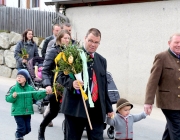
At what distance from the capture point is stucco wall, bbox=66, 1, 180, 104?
1218 cm

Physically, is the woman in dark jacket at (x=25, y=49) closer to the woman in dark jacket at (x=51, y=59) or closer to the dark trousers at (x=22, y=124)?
the dark trousers at (x=22, y=124)

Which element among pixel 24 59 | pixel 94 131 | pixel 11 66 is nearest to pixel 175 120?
pixel 94 131

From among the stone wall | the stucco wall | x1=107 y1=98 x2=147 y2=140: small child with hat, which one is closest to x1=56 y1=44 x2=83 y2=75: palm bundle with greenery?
x1=107 y1=98 x2=147 y2=140: small child with hat

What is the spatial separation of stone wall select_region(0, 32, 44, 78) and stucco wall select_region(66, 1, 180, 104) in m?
5.16

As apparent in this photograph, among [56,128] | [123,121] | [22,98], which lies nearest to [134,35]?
[56,128]

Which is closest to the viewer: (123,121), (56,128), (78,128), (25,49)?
(78,128)

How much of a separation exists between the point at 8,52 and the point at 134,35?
295 inches

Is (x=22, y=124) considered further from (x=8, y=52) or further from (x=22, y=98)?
(x=8, y=52)

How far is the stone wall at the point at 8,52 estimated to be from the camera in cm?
1850

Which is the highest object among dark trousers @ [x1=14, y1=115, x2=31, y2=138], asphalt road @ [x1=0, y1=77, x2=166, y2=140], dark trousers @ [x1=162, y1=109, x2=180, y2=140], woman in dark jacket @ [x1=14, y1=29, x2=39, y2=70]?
woman in dark jacket @ [x1=14, y1=29, x2=39, y2=70]

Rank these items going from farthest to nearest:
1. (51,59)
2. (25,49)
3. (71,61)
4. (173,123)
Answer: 1. (25,49)
2. (51,59)
3. (173,123)
4. (71,61)

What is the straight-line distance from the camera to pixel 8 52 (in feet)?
62.0

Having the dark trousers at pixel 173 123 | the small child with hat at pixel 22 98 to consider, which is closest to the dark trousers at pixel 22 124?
the small child with hat at pixel 22 98

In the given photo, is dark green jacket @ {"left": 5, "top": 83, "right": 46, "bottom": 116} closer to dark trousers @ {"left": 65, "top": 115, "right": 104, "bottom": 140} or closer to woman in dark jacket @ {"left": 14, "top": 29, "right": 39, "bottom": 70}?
dark trousers @ {"left": 65, "top": 115, "right": 104, "bottom": 140}
